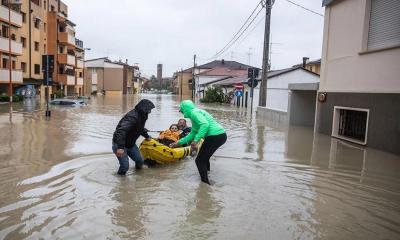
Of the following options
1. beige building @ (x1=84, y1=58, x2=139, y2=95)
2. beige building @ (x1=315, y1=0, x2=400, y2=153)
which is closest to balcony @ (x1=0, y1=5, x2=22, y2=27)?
beige building @ (x1=315, y1=0, x2=400, y2=153)

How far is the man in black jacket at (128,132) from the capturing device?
284 inches

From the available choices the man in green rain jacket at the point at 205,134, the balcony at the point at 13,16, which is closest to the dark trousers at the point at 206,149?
the man in green rain jacket at the point at 205,134

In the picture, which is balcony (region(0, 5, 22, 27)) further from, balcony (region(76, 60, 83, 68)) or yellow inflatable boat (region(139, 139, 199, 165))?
yellow inflatable boat (region(139, 139, 199, 165))

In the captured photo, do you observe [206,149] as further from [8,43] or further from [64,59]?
[64,59]

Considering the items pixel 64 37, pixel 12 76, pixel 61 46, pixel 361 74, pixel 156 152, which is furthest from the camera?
pixel 61 46

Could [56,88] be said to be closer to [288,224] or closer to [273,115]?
[273,115]

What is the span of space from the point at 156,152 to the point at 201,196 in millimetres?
2324

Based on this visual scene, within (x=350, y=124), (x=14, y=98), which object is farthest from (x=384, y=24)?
(x=14, y=98)

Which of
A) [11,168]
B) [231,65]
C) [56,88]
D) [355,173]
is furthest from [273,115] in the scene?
[231,65]

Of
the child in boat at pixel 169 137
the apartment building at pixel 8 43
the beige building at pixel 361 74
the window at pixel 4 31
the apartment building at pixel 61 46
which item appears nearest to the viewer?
the child in boat at pixel 169 137

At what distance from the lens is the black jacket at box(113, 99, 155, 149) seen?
7191 mm

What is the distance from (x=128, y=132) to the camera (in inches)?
293

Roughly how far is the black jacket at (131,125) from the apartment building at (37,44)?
2911cm

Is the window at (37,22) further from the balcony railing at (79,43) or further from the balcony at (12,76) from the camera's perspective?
the balcony railing at (79,43)
